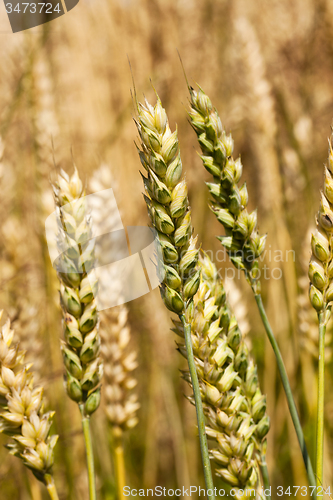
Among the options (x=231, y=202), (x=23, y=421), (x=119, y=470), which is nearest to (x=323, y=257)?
(x=231, y=202)

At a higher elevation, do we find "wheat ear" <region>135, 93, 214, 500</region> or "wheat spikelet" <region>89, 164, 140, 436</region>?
"wheat ear" <region>135, 93, 214, 500</region>

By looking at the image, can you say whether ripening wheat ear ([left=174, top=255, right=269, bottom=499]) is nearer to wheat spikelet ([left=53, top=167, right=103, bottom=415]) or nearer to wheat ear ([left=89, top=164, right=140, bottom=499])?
wheat spikelet ([left=53, top=167, right=103, bottom=415])

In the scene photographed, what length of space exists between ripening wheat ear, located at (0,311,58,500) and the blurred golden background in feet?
1.09

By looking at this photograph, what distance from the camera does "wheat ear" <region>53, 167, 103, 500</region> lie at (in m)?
0.40

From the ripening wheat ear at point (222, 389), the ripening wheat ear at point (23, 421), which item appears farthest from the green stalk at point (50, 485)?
the ripening wheat ear at point (222, 389)

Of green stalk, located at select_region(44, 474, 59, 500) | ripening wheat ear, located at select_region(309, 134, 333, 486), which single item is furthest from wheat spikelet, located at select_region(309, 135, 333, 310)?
green stalk, located at select_region(44, 474, 59, 500)

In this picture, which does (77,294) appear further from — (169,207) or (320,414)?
(320,414)

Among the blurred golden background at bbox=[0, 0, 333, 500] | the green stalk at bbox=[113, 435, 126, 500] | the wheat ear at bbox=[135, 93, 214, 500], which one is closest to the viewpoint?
the wheat ear at bbox=[135, 93, 214, 500]

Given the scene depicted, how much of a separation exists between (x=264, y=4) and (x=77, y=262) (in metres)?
1.68

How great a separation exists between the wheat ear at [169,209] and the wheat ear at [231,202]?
8 cm

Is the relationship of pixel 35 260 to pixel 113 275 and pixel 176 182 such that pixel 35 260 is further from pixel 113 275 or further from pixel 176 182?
pixel 176 182

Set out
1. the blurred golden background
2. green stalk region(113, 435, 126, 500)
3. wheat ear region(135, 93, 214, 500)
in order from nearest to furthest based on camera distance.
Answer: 1. wheat ear region(135, 93, 214, 500)
2. green stalk region(113, 435, 126, 500)
3. the blurred golden background

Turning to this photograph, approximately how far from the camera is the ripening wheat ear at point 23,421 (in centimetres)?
40

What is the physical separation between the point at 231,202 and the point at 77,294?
0.23 m
